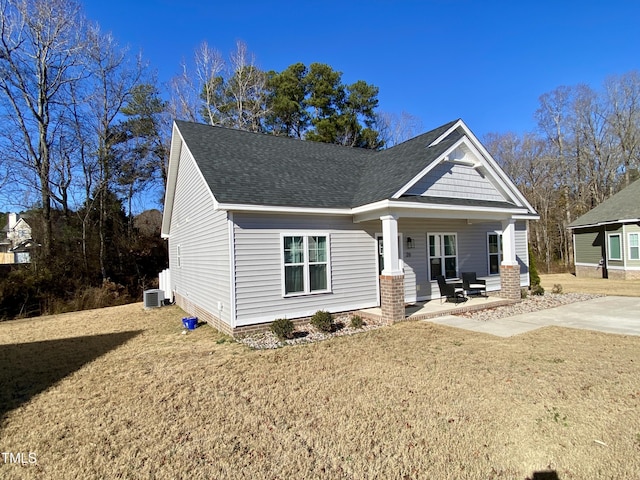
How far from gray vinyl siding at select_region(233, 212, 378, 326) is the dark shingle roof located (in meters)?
0.54

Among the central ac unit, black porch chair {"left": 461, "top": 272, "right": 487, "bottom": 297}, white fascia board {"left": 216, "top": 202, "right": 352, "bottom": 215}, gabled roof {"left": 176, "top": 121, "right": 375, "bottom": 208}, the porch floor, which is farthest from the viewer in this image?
the central ac unit

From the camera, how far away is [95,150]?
19.8m

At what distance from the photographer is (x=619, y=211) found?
19188mm

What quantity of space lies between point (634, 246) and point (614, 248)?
1040 millimetres

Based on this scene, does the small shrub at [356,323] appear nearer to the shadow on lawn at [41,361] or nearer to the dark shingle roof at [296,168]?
the dark shingle roof at [296,168]

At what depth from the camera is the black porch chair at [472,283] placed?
36.3 ft

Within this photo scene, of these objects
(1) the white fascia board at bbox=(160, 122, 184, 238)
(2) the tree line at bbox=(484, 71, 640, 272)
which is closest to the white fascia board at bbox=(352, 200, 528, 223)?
(1) the white fascia board at bbox=(160, 122, 184, 238)

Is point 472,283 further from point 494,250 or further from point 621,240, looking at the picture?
point 621,240

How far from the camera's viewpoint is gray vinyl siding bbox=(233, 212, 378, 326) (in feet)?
26.5

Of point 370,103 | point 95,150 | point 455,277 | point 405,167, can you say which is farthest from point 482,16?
point 95,150

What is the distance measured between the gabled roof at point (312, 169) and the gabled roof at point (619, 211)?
11.5m

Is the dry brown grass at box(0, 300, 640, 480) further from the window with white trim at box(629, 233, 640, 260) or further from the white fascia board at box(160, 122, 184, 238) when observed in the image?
the window with white trim at box(629, 233, 640, 260)

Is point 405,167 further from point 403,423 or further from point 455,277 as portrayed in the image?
point 403,423

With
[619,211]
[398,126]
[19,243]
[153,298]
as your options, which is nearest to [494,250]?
[619,211]
